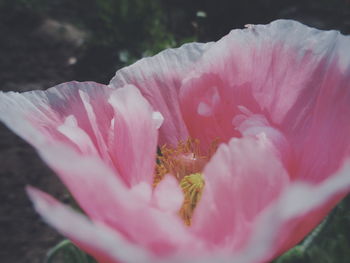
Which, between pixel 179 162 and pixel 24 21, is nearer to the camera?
pixel 179 162

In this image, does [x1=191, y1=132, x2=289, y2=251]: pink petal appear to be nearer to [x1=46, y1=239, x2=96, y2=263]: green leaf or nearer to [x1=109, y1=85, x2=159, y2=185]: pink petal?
[x1=109, y1=85, x2=159, y2=185]: pink petal

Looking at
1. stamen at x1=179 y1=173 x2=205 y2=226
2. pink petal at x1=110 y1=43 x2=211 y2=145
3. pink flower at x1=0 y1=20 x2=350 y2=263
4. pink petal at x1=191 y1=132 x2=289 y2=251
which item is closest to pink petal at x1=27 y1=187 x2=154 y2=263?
pink flower at x1=0 y1=20 x2=350 y2=263

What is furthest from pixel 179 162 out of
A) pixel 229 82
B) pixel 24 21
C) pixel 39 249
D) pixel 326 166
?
pixel 24 21

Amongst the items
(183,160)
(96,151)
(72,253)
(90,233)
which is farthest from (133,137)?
(72,253)

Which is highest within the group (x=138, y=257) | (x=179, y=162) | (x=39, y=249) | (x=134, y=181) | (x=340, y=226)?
(x=138, y=257)

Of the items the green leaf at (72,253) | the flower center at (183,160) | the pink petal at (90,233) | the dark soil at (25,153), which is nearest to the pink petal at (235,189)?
the pink petal at (90,233)

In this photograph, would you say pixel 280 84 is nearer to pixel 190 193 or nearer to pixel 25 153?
pixel 190 193

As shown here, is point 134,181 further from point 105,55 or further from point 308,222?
point 105,55

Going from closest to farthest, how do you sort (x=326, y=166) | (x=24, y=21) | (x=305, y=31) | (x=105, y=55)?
(x=326, y=166) → (x=305, y=31) → (x=105, y=55) → (x=24, y=21)
